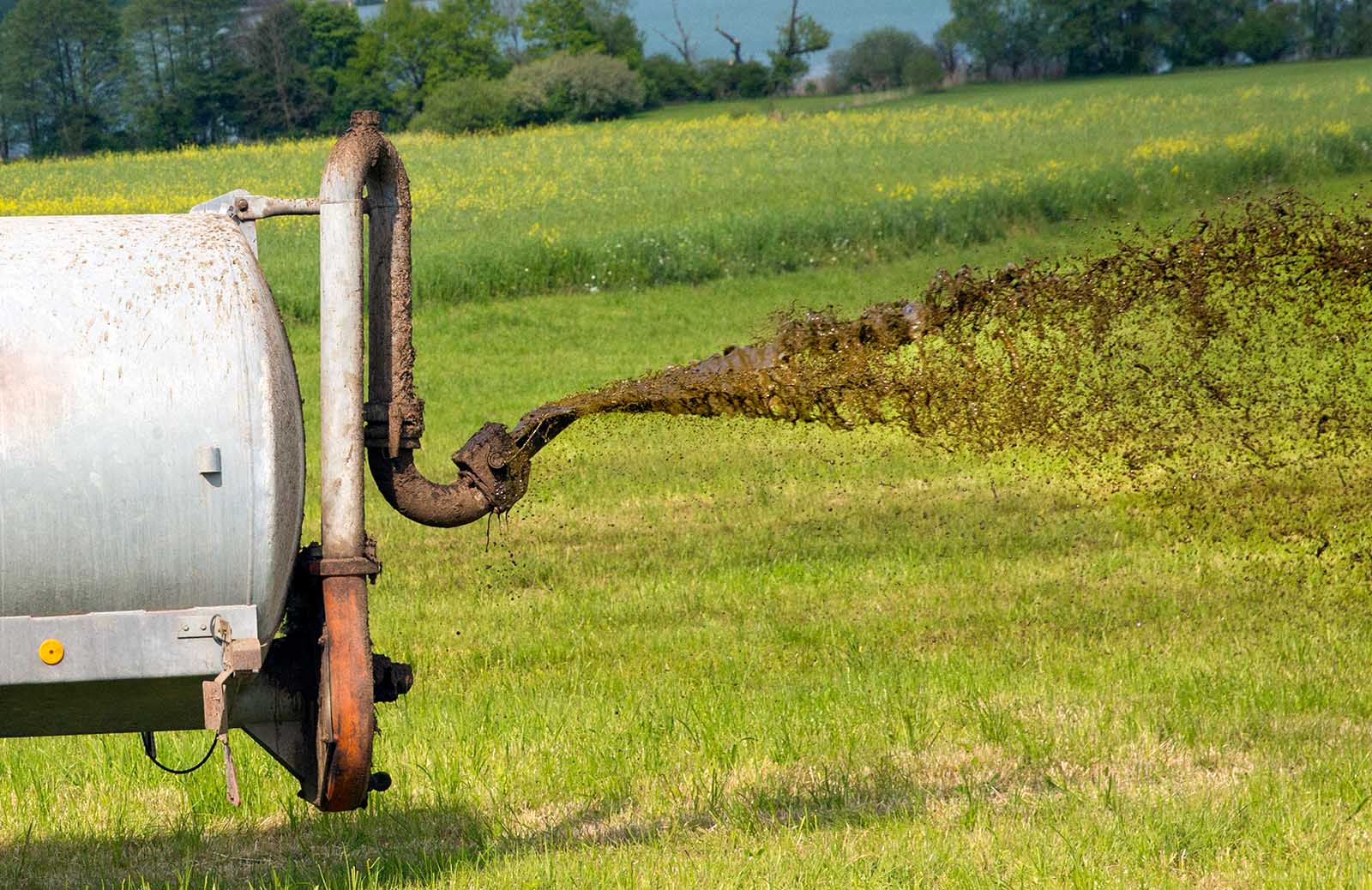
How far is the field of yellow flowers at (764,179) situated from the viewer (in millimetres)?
22703

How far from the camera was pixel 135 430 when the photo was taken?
125 inches

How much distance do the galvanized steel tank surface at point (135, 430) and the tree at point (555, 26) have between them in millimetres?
78113

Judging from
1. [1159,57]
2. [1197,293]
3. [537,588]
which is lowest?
[537,588]

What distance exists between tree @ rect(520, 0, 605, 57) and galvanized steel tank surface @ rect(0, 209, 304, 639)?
256 ft

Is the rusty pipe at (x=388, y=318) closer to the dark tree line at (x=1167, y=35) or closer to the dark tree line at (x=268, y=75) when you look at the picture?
the dark tree line at (x=268, y=75)

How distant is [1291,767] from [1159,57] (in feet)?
216

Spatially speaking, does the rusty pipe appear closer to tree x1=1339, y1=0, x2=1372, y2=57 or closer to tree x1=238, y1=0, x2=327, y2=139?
tree x1=238, y1=0, x2=327, y2=139

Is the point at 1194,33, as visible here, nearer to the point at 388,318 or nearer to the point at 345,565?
the point at 388,318

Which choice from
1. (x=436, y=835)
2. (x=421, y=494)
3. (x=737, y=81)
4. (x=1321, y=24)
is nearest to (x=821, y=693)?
(x=436, y=835)

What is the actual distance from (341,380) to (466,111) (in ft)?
173

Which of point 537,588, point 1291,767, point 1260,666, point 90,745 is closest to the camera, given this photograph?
point 1291,767

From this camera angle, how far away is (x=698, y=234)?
914 inches

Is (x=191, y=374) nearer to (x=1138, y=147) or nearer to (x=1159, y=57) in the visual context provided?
(x=1138, y=147)

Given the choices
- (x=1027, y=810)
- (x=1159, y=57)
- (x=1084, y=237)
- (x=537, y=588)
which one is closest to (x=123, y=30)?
(x=1159, y=57)
